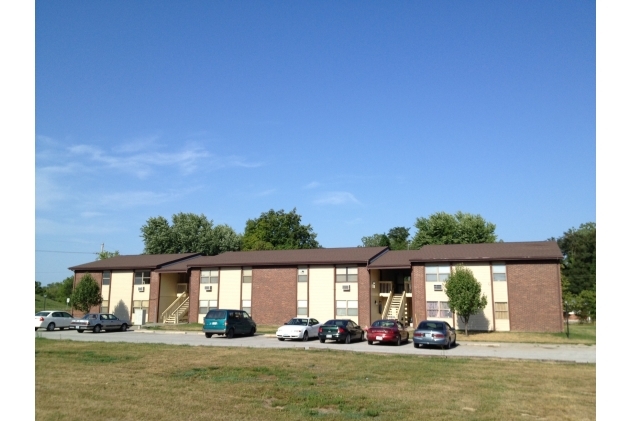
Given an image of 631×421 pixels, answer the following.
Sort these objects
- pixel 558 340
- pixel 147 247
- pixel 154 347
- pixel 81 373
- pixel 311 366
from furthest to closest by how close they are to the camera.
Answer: pixel 147 247 < pixel 558 340 < pixel 154 347 < pixel 311 366 < pixel 81 373

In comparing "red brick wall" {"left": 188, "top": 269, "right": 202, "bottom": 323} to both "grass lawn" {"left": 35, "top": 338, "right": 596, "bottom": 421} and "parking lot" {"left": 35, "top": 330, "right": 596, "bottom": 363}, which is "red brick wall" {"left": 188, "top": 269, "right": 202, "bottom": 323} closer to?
"parking lot" {"left": 35, "top": 330, "right": 596, "bottom": 363}

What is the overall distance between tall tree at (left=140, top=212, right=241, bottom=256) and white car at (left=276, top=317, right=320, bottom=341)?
4859 centimetres

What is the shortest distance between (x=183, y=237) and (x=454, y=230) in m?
40.4

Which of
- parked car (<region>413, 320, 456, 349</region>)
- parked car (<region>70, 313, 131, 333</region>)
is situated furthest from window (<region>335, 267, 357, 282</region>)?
parked car (<region>70, 313, 131, 333</region>)

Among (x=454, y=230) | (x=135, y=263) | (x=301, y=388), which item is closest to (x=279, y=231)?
(x=454, y=230)

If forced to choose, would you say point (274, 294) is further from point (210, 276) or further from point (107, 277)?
point (107, 277)

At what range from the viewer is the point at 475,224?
68062 mm

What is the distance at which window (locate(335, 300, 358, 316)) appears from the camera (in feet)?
131

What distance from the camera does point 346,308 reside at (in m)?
40.3

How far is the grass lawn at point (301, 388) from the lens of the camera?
9023 millimetres

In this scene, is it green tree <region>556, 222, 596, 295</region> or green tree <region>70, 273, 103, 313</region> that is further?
green tree <region>556, 222, 596, 295</region>
